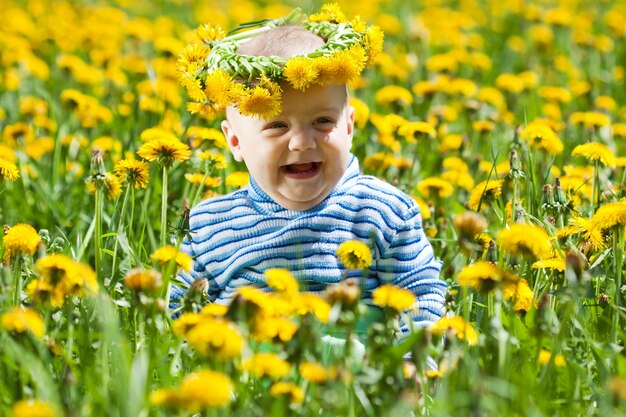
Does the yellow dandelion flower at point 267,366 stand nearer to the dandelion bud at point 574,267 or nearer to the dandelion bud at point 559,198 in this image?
the dandelion bud at point 574,267

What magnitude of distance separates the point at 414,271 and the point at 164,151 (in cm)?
64

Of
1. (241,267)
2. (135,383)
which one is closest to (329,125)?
A: (241,267)

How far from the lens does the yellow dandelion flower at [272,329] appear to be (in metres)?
1.75

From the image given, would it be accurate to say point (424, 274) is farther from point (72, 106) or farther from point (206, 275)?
point (72, 106)

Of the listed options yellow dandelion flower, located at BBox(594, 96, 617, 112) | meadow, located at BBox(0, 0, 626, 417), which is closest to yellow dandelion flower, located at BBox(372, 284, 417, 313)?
meadow, located at BBox(0, 0, 626, 417)

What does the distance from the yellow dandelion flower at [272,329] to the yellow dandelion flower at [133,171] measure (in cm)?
78

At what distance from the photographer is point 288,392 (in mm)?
1705

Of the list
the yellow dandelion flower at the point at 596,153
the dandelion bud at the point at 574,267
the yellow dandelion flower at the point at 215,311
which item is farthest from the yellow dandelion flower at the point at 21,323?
the yellow dandelion flower at the point at 596,153

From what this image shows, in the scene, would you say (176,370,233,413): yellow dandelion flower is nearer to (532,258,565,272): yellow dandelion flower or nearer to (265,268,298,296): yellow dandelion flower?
(265,268,298,296): yellow dandelion flower

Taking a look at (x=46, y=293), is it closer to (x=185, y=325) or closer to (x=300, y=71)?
(x=185, y=325)

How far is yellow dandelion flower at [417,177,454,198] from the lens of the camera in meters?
3.03

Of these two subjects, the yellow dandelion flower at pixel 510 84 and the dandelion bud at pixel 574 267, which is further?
the yellow dandelion flower at pixel 510 84

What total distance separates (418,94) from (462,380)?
247 centimetres

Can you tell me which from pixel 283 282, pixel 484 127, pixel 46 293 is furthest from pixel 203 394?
pixel 484 127
